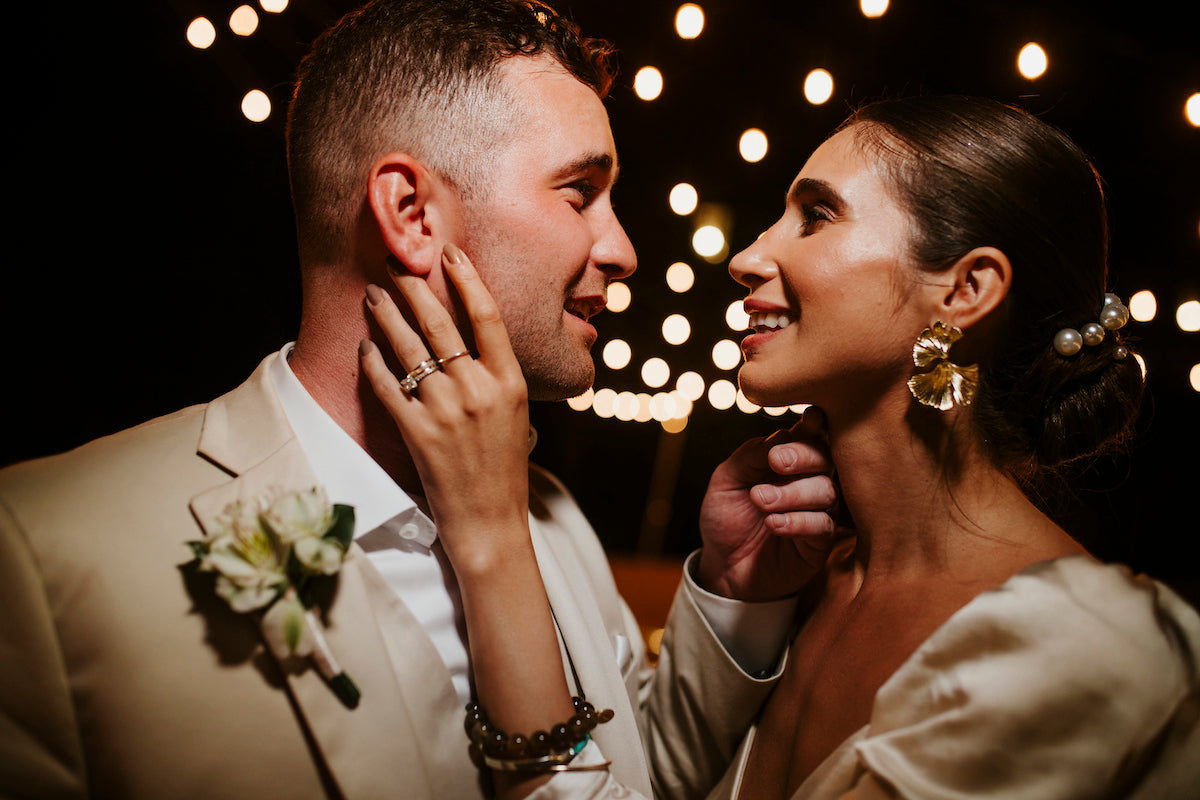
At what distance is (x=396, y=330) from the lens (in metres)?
1.37

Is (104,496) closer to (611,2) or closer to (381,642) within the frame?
(381,642)

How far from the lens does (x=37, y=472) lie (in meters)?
1.21

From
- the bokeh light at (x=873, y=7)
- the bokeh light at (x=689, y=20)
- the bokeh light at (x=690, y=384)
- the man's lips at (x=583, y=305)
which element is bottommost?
the bokeh light at (x=690, y=384)

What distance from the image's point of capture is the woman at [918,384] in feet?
4.25

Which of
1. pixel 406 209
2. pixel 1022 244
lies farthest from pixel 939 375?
pixel 406 209

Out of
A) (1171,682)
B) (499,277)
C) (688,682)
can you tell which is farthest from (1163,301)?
(499,277)

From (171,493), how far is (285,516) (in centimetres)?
25

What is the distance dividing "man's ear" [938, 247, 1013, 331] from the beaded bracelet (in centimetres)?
107

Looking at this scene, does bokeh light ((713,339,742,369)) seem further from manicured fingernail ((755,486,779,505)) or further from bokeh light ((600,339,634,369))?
manicured fingernail ((755,486,779,505))

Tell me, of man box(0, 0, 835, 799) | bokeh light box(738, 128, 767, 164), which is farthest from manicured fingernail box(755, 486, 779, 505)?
bokeh light box(738, 128, 767, 164)

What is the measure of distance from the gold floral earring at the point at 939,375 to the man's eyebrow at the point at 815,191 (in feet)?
1.08

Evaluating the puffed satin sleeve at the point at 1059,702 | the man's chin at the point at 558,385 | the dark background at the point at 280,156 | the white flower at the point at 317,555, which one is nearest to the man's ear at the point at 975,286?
the puffed satin sleeve at the point at 1059,702

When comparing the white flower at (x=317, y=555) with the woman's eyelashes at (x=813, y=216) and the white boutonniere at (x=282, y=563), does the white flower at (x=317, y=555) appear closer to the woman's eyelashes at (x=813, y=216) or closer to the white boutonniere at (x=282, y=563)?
the white boutonniere at (x=282, y=563)

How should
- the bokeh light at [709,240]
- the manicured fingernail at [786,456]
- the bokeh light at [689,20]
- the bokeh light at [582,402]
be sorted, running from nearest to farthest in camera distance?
1. the manicured fingernail at [786,456]
2. the bokeh light at [689,20]
3. the bokeh light at [709,240]
4. the bokeh light at [582,402]
